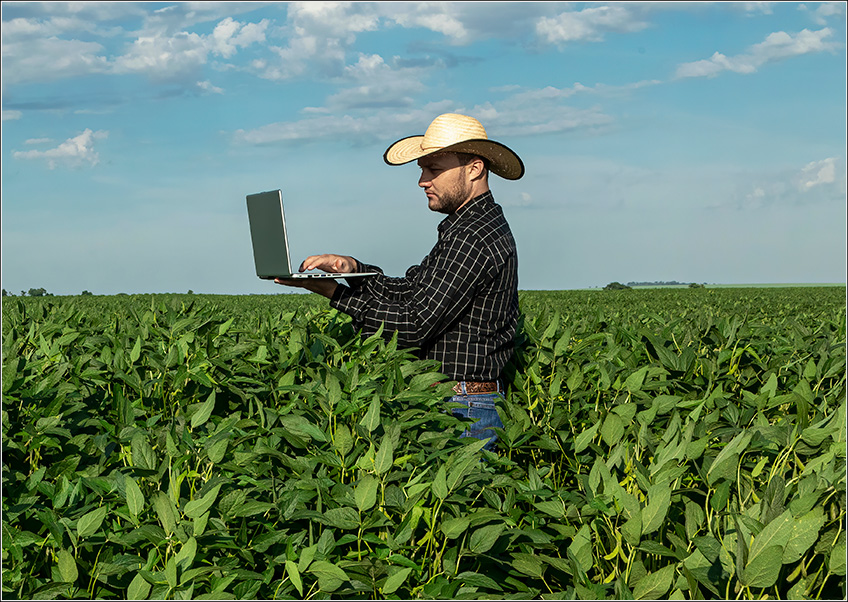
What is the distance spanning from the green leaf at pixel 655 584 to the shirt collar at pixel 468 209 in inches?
102

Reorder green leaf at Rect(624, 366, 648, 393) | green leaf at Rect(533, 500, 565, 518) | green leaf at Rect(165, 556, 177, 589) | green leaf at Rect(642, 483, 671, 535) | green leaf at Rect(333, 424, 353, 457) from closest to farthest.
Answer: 1. green leaf at Rect(165, 556, 177, 589)
2. green leaf at Rect(642, 483, 671, 535)
3. green leaf at Rect(533, 500, 565, 518)
4. green leaf at Rect(333, 424, 353, 457)
5. green leaf at Rect(624, 366, 648, 393)

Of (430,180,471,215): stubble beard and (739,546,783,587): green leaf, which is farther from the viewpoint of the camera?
(430,180,471,215): stubble beard

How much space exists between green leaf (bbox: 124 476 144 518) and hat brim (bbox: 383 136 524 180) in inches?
102

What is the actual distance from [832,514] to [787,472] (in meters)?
0.71

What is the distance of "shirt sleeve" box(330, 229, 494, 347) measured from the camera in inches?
155

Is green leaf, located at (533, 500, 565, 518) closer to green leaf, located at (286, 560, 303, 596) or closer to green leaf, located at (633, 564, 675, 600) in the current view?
green leaf, located at (633, 564, 675, 600)

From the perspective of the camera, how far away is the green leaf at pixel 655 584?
1924 mm

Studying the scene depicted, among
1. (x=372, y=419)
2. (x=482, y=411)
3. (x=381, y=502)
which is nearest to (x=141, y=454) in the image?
(x=372, y=419)

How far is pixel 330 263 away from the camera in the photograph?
4.00m

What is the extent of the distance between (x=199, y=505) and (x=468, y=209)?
255 cm

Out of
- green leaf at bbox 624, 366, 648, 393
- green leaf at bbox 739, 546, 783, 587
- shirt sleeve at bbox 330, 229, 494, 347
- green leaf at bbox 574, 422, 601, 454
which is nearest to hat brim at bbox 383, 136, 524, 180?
shirt sleeve at bbox 330, 229, 494, 347

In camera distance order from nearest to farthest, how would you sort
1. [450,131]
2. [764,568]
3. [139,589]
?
[764,568] < [139,589] < [450,131]

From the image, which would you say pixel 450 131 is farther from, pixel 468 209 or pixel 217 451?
pixel 217 451

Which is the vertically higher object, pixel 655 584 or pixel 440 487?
pixel 440 487
